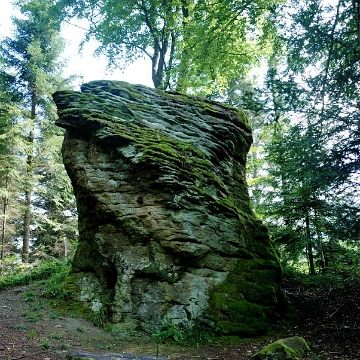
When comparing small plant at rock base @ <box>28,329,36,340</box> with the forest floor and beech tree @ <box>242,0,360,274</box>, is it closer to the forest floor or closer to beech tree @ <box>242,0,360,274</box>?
the forest floor

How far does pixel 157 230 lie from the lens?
307 inches

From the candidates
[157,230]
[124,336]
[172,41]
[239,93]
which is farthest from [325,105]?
[239,93]

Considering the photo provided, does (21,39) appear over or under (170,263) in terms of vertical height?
over

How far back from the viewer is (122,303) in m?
7.33

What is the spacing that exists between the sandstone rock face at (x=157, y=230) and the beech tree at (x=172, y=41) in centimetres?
573

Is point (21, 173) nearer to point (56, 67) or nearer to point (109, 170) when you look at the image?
point (56, 67)

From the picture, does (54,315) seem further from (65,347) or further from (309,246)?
(309,246)

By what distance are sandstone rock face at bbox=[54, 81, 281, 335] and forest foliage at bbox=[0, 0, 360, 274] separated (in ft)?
6.41

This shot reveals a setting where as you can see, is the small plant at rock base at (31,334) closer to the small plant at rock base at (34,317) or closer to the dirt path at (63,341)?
the dirt path at (63,341)

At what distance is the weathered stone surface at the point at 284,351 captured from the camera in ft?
18.2

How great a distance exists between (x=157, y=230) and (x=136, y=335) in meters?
2.26

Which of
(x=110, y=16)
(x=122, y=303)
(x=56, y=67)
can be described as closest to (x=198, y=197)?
(x=122, y=303)

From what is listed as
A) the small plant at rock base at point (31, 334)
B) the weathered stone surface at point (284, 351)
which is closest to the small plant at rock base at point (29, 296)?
the small plant at rock base at point (31, 334)

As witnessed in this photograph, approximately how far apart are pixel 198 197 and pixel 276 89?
3.21 meters
